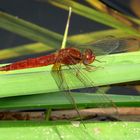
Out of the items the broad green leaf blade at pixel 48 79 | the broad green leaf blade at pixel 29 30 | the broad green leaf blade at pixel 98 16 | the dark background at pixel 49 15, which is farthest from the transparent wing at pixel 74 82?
the dark background at pixel 49 15

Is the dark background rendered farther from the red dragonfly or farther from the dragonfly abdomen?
the dragonfly abdomen

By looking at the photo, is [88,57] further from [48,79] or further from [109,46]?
[48,79]

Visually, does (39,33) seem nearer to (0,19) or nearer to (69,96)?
(0,19)

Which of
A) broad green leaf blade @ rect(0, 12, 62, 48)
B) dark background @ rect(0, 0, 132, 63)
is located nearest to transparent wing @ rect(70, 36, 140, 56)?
broad green leaf blade @ rect(0, 12, 62, 48)

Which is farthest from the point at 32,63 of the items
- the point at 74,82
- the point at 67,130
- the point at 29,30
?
the point at 29,30

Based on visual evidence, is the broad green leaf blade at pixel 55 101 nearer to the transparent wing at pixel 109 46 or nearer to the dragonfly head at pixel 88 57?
the dragonfly head at pixel 88 57

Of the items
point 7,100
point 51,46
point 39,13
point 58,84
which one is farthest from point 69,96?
point 39,13
